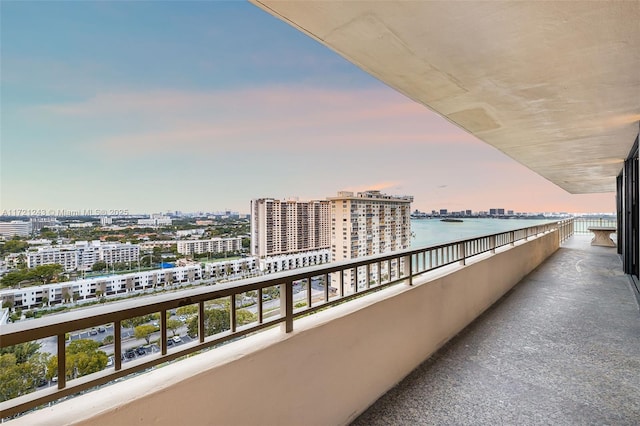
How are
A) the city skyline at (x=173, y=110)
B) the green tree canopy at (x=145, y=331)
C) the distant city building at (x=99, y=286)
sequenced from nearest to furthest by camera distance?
the distant city building at (x=99, y=286)
the green tree canopy at (x=145, y=331)
the city skyline at (x=173, y=110)

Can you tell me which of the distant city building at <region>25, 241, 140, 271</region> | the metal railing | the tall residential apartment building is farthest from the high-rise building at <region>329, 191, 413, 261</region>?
the metal railing

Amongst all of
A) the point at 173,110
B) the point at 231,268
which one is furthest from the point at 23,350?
the point at 173,110

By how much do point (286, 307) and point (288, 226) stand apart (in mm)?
1025

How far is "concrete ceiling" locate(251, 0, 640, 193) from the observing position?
151 centimetres

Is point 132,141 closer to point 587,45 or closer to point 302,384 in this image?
point 302,384

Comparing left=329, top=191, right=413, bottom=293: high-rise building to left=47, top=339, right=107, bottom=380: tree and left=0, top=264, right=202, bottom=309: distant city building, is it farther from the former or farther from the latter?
left=47, top=339, right=107, bottom=380: tree

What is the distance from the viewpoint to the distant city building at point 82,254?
1120 millimetres

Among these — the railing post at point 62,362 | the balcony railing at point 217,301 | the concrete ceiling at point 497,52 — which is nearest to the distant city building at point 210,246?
the balcony railing at point 217,301

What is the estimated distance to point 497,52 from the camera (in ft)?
6.22

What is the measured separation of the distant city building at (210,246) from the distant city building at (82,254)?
225 millimetres

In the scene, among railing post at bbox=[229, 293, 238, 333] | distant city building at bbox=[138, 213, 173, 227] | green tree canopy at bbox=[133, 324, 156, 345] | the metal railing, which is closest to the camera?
green tree canopy at bbox=[133, 324, 156, 345]

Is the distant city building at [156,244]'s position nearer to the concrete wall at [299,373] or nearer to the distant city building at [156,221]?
the distant city building at [156,221]

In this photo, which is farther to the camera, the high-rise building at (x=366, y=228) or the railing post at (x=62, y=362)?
the high-rise building at (x=366, y=228)

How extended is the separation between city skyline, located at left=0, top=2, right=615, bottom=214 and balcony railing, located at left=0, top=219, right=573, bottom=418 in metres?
0.67
